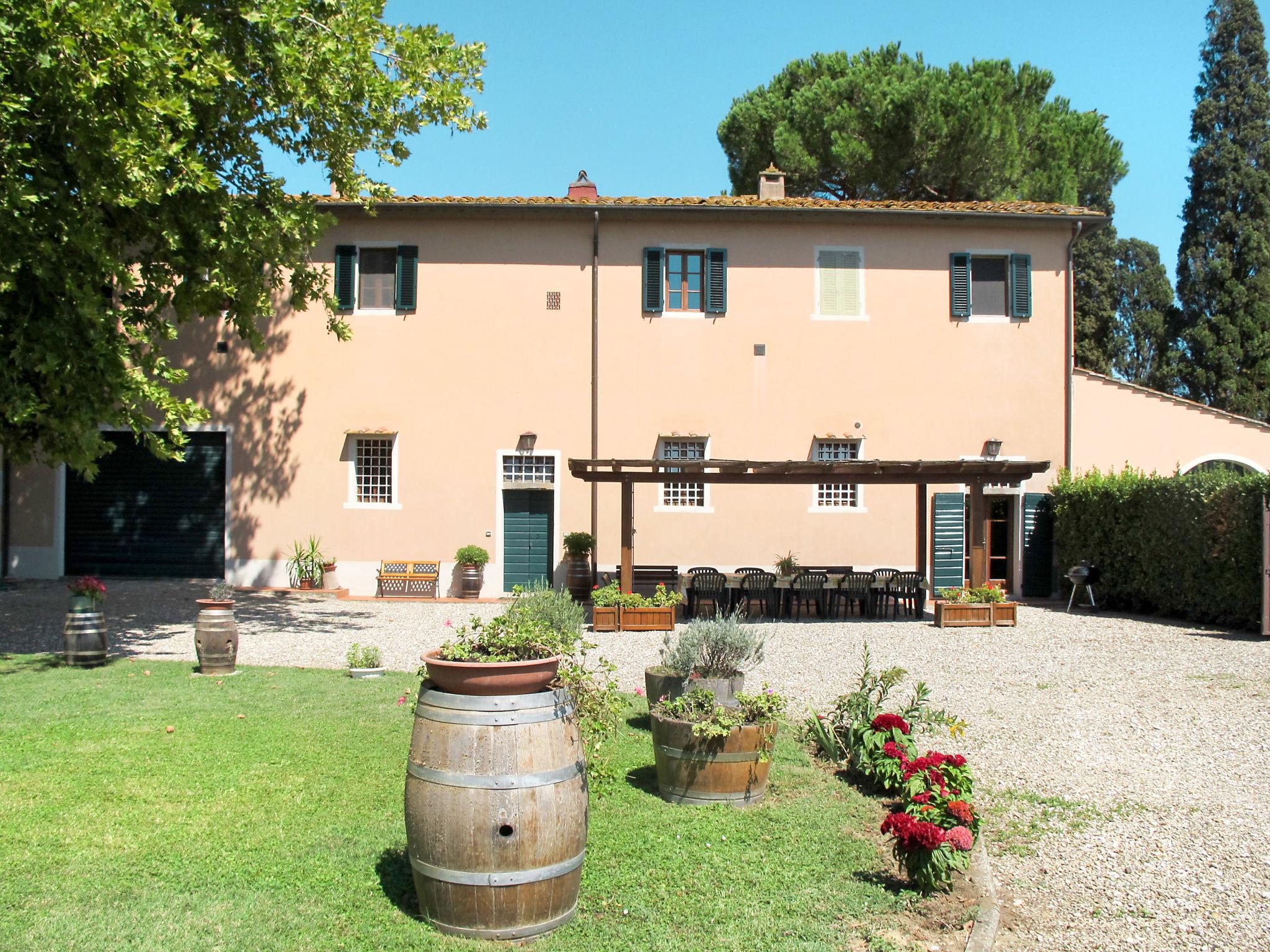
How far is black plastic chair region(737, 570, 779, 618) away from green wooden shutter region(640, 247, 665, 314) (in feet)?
17.0

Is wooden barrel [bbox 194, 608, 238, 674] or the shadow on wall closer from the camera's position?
wooden barrel [bbox 194, 608, 238, 674]

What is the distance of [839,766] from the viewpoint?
6.45 metres

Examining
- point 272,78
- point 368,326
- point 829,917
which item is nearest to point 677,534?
point 368,326

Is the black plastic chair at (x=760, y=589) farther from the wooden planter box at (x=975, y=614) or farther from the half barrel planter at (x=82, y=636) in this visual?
the half barrel planter at (x=82, y=636)

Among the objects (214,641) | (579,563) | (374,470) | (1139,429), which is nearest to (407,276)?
(374,470)

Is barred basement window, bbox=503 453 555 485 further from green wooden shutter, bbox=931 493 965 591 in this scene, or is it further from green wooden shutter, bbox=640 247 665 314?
green wooden shutter, bbox=931 493 965 591

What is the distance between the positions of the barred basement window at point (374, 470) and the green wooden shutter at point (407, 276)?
7.83 feet

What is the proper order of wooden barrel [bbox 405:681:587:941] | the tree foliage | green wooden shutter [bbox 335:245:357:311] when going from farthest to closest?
the tree foliage < green wooden shutter [bbox 335:245:357:311] < wooden barrel [bbox 405:681:587:941]

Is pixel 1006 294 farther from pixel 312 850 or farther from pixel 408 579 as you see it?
pixel 312 850

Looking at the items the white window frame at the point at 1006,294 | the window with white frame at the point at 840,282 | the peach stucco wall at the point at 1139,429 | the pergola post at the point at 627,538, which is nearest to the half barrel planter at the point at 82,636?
the pergola post at the point at 627,538

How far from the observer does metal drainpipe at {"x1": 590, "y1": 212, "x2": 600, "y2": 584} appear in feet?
56.6

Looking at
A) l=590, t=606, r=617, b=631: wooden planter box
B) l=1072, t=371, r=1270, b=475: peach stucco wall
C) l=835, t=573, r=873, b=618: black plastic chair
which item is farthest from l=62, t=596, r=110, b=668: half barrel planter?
l=1072, t=371, r=1270, b=475: peach stucco wall

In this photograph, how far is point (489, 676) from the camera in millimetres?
3760

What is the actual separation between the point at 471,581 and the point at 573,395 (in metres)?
3.66
